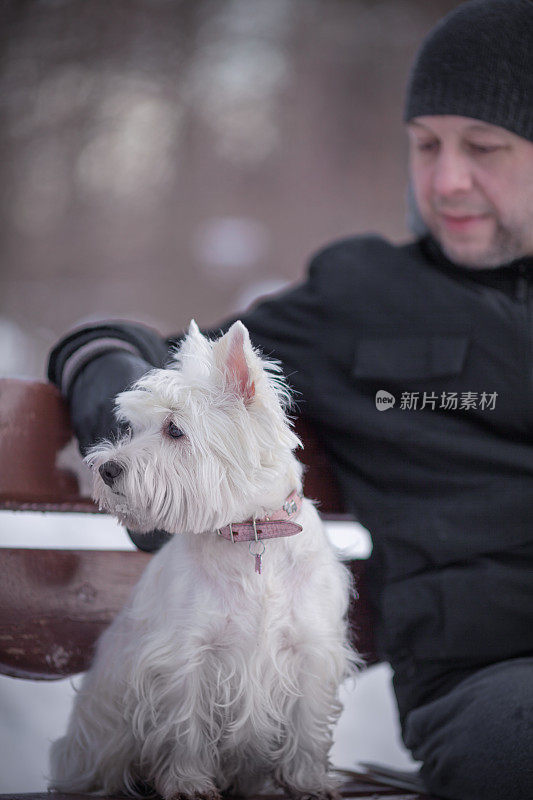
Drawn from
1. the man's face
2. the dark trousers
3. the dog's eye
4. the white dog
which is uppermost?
the man's face

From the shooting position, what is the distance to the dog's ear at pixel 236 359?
25.1 inches

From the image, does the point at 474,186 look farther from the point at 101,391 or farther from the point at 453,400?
the point at 101,391

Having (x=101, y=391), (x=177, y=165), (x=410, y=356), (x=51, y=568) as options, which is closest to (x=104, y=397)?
(x=101, y=391)

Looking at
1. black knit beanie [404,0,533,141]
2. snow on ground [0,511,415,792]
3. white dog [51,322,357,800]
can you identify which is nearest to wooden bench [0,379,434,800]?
snow on ground [0,511,415,792]

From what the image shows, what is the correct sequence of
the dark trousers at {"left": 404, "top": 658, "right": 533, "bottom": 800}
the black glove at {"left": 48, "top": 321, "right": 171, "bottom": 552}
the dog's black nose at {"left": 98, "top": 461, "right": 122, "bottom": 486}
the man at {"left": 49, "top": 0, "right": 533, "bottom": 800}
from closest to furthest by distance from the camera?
the dog's black nose at {"left": 98, "top": 461, "right": 122, "bottom": 486} < the black glove at {"left": 48, "top": 321, "right": 171, "bottom": 552} < the dark trousers at {"left": 404, "top": 658, "right": 533, "bottom": 800} < the man at {"left": 49, "top": 0, "right": 533, "bottom": 800}

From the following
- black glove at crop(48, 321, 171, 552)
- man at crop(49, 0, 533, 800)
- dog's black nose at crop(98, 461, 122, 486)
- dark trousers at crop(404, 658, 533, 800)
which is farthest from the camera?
man at crop(49, 0, 533, 800)

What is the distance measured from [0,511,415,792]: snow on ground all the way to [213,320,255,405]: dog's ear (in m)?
0.29

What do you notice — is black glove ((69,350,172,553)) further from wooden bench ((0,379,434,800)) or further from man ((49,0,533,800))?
man ((49,0,533,800))

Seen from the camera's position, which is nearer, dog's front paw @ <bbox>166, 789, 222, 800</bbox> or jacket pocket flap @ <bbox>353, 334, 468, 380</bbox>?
dog's front paw @ <bbox>166, 789, 222, 800</bbox>

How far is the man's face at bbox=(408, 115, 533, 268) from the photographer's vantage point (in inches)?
38.8

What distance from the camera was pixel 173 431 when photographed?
0.66 m

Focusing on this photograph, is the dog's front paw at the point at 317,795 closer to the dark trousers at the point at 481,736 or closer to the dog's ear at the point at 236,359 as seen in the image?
the dark trousers at the point at 481,736

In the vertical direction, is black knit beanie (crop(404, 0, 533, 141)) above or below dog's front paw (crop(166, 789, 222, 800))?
above

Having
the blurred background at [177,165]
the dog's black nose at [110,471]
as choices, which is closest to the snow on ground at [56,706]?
the blurred background at [177,165]
